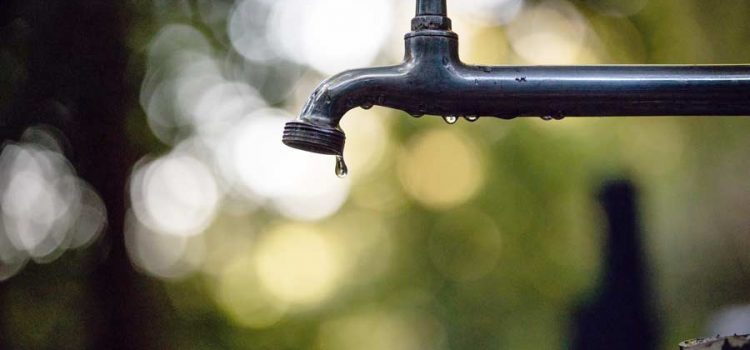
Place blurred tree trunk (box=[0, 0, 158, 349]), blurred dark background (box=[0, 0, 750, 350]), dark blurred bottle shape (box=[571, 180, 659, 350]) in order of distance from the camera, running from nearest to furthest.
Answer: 1. dark blurred bottle shape (box=[571, 180, 659, 350])
2. blurred dark background (box=[0, 0, 750, 350])
3. blurred tree trunk (box=[0, 0, 158, 349])

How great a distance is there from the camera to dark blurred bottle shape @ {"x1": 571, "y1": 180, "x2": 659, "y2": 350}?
248 centimetres

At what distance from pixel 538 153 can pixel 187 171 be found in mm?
3073

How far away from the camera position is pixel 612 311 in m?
2.58

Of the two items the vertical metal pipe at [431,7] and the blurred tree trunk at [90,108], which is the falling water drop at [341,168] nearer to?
the vertical metal pipe at [431,7]

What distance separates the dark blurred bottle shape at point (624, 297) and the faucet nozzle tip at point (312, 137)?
1873mm

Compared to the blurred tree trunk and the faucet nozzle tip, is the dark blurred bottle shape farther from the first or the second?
the blurred tree trunk

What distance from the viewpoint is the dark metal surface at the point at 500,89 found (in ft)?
2.34

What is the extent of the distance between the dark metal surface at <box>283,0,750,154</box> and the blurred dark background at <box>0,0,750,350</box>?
6.06 ft

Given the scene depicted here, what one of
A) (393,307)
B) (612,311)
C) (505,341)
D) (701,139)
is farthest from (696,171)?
(393,307)

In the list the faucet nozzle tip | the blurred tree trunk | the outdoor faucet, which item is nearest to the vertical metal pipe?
the outdoor faucet

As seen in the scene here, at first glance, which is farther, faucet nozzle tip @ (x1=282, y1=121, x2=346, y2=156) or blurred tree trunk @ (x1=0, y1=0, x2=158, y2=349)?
blurred tree trunk @ (x1=0, y1=0, x2=158, y2=349)

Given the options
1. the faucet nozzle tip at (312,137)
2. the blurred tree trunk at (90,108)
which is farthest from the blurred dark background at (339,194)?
the faucet nozzle tip at (312,137)

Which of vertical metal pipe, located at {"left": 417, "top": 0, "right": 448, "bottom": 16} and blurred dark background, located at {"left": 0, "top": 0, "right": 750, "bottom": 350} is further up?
vertical metal pipe, located at {"left": 417, "top": 0, "right": 448, "bottom": 16}

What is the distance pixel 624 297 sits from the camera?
273 centimetres
